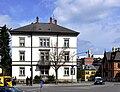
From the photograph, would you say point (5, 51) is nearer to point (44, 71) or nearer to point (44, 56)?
point (44, 56)

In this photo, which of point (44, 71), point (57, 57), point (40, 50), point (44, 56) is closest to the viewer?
point (57, 57)

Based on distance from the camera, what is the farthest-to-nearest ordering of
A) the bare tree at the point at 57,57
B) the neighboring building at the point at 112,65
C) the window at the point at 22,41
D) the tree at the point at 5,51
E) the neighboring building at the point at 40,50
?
the neighboring building at the point at 112,65, the tree at the point at 5,51, the window at the point at 22,41, the neighboring building at the point at 40,50, the bare tree at the point at 57,57

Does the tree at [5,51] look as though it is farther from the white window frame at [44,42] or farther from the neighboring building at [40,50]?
the white window frame at [44,42]

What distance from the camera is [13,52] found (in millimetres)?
68938

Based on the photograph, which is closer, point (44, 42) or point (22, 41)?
point (22, 41)

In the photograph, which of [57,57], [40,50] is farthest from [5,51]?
[57,57]

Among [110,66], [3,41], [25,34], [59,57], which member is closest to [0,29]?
[3,41]

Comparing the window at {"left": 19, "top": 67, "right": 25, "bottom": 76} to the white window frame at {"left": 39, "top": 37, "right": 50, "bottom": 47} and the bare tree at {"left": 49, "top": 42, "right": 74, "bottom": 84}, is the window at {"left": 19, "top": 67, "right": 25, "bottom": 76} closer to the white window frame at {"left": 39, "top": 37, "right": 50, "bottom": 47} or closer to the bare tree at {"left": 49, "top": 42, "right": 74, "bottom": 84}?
the bare tree at {"left": 49, "top": 42, "right": 74, "bottom": 84}

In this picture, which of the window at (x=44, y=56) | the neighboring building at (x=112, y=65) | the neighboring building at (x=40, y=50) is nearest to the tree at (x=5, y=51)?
the neighboring building at (x=40, y=50)

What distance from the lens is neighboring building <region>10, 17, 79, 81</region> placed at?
68.7 m

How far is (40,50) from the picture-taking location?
2726 inches

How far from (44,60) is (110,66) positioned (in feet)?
168

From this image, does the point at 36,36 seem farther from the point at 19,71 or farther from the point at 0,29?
the point at 0,29

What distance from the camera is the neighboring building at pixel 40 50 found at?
6869cm
